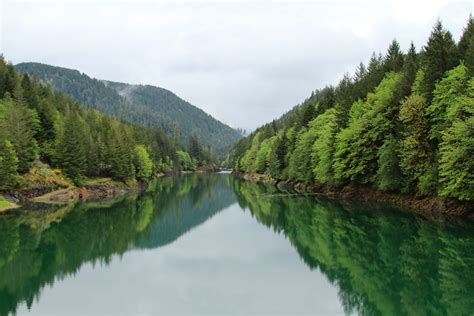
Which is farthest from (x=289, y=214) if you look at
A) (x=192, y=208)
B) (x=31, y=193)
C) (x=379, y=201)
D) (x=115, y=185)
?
(x=115, y=185)

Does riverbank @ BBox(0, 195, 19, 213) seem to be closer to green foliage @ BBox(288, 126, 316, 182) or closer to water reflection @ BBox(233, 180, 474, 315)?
water reflection @ BBox(233, 180, 474, 315)

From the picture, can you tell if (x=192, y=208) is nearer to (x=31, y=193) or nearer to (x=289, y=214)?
(x=289, y=214)

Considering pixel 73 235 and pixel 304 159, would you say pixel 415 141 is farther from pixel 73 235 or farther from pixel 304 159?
pixel 73 235

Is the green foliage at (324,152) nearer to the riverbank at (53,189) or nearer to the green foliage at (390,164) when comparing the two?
the green foliage at (390,164)

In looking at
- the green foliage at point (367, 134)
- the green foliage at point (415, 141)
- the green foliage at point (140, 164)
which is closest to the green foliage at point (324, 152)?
the green foliage at point (367, 134)

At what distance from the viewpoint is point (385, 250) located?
104ft

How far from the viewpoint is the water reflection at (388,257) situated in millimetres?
20500

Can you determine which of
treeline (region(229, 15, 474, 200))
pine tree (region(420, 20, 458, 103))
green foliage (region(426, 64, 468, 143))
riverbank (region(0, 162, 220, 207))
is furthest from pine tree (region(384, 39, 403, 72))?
riverbank (region(0, 162, 220, 207))

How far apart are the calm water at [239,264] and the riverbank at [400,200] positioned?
3.36 meters

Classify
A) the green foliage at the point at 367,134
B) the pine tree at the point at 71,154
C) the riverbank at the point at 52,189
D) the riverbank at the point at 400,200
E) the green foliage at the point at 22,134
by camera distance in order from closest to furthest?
the riverbank at the point at 400,200 < the green foliage at the point at 367,134 < the riverbank at the point at 52,189 < the green foliage at the point at 22,134 < the pine tree at the point at 71,154

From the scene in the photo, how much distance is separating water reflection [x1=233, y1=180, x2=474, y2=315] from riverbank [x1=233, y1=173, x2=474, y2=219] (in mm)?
3470

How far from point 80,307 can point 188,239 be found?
2069cm

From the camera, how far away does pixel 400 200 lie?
5428 cm

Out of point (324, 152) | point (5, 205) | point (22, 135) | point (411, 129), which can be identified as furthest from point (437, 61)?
point (22, 135)
